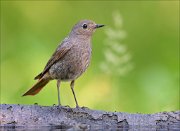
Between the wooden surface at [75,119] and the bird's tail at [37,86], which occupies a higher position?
the bird's tail at [37,86]

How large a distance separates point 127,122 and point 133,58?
442cm

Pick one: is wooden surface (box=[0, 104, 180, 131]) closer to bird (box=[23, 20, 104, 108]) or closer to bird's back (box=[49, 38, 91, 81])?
bird (box=[23, 20, 104, 108])

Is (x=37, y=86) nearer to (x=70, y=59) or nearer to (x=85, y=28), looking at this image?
(x=70, y=59)

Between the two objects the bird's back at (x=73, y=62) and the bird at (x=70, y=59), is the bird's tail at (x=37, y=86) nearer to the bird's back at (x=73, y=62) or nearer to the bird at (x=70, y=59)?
the bird at (x=70, y=59)

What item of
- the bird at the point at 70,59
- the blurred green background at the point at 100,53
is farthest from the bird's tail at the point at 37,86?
the blurred green background at the point at 100,53

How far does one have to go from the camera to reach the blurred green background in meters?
8.82

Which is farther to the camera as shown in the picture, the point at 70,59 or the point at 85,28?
the point at 85,28

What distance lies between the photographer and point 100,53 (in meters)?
10.9

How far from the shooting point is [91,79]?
31.2 ft

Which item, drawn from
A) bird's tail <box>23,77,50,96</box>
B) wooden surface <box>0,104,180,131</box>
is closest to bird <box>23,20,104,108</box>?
bird's tail <box>23,77,50,96</box>

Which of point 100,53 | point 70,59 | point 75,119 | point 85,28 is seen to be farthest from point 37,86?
point 100,53

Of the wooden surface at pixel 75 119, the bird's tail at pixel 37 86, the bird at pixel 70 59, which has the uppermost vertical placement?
the bird at pixel 70 59

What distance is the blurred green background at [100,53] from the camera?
347 inches

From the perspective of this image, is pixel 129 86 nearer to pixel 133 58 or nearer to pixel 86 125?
pixel 133 58
